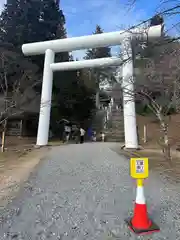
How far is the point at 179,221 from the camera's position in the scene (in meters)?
3.21

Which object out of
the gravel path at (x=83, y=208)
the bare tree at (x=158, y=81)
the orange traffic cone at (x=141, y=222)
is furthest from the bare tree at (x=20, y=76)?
the orange traffic cone at (x=141, y=222)

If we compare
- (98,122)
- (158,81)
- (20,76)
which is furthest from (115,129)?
(20,76)

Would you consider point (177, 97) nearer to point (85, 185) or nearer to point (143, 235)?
point (85, 185)

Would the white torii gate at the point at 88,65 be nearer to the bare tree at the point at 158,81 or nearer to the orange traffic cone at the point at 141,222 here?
the bare tree at the point at 158,81

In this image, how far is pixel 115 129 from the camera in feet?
63.2

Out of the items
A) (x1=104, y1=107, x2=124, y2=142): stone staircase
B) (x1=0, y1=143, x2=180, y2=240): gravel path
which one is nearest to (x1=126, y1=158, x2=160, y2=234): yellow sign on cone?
(x1=0, y1=143, x2=180, y2=240): gravel path

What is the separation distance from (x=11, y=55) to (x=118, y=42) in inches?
383

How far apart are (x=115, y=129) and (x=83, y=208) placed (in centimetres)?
1575

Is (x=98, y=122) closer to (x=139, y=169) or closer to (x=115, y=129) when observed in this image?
(x=115, y=129)

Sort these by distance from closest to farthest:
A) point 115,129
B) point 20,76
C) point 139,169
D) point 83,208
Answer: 1. point 139,169
2. point 83,208
3. point 20,76
4. point 115,129

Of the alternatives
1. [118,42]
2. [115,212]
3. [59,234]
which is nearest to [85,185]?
[115,212]

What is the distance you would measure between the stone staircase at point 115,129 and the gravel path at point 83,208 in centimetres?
1162

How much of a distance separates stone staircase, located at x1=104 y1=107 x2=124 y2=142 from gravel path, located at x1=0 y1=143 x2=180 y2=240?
38.1ft

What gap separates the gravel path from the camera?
2852 mm
